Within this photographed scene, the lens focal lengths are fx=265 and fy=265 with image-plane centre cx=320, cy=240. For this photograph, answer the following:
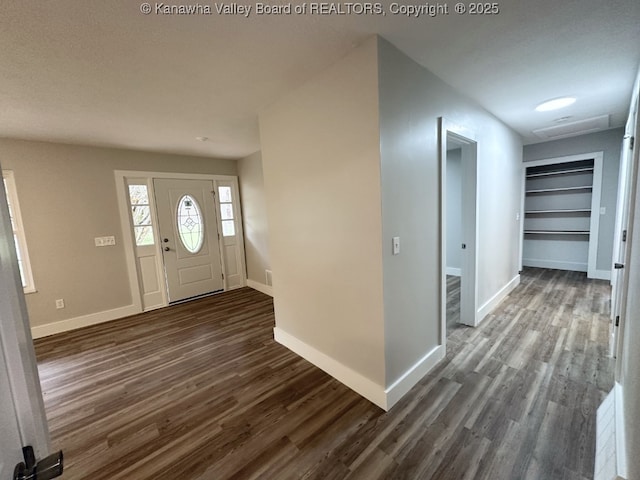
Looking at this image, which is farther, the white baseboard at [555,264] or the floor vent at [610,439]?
the white baseboard at [555,264]

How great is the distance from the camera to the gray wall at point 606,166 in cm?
426

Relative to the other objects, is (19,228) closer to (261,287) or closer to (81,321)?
(81,321)

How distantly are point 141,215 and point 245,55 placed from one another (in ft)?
11.1

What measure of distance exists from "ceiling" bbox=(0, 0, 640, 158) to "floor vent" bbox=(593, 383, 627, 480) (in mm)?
2302

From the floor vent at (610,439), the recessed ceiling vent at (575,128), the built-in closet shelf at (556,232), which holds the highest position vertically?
the recessed ceiling vent at (575,128)

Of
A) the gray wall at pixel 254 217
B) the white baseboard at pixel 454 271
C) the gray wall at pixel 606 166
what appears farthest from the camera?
the white baseboard at pixel 454 271

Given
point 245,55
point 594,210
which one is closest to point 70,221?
point 245,55

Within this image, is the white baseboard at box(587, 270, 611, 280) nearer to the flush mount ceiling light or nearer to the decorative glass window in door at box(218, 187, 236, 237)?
the flush mount ceiling light

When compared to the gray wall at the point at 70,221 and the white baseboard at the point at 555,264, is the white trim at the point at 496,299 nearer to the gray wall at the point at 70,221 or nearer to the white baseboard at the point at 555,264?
the white baseboard at the point at 555,264

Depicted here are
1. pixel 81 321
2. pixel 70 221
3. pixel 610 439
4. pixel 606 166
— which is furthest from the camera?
pixel 606 166

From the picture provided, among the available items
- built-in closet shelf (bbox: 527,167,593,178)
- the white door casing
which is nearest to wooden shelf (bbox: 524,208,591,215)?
built-in closet shelf (bbox: 527,167,593,178)

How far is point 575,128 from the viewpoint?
3.98m

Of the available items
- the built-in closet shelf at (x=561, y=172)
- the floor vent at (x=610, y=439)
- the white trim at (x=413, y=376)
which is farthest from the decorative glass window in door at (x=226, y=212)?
the built-in closet shelf at (x=561, y=172)

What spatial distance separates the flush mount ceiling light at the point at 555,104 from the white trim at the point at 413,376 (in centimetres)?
279
